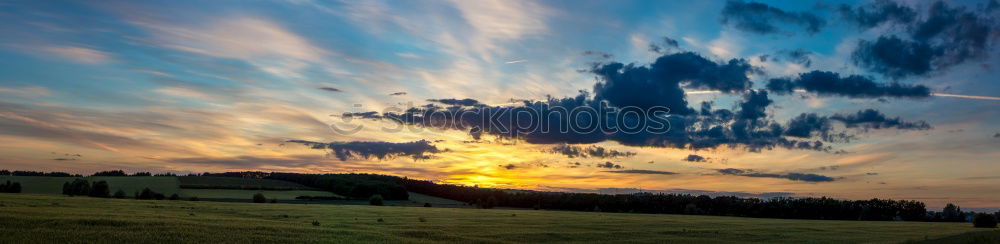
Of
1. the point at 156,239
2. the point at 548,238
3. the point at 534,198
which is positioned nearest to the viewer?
the point at 156,239

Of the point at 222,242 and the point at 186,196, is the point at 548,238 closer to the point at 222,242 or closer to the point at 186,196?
the point at 222,242

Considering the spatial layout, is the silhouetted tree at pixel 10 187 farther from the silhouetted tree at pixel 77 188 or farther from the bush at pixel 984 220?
the bush at pixel 984 220

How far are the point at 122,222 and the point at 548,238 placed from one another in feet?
79.8

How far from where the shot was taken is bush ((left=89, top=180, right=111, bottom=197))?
470 ft

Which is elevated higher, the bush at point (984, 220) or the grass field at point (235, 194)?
the grass field at point (235, 194)

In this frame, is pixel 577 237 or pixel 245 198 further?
pixel 245 198

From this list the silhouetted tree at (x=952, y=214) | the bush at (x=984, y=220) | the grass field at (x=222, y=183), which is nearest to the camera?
the bush at (x=984, y=220)

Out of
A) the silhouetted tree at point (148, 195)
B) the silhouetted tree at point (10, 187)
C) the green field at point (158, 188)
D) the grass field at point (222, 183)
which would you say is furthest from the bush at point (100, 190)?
the grass field at point (222, 183)

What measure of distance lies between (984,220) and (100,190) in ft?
571

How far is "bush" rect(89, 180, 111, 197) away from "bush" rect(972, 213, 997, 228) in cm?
16967

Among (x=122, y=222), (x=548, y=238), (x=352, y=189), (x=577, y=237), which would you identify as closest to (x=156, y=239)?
(x=122, y=222)

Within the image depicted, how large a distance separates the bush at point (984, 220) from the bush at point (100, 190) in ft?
557

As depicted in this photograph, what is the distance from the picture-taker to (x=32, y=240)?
2531 cm

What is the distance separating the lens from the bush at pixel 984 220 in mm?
87812
